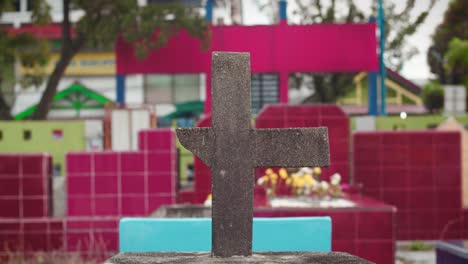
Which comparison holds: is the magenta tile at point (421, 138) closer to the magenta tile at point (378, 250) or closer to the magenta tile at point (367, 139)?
the magenta tile at point (367, 139)

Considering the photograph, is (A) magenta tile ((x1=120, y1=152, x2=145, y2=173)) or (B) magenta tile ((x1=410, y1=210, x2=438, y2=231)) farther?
(B) magenta tile ((x1=410, y1=210, x2=438, y2=231))

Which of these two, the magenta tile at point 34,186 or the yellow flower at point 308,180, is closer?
the yellow flower at point 308,180

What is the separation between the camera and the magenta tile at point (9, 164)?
11.9 meters

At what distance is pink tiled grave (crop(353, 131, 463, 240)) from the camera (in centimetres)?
1324

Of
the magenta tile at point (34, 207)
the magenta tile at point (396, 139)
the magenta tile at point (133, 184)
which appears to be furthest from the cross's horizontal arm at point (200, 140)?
the magenta tile at point (396, 139)

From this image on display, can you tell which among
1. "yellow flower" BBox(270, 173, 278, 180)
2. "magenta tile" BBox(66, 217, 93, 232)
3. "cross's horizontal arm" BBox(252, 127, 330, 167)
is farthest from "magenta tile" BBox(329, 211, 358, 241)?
"cross's horizontal arm" BBox(252, 127, 330, 167)

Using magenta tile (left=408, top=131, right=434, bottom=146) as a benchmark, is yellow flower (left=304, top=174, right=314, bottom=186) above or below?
below

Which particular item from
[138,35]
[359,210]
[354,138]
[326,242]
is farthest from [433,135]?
[138,35]

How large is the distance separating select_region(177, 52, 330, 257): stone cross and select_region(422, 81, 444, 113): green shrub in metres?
24.4

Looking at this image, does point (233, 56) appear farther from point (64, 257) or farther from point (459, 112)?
point (459, 112)

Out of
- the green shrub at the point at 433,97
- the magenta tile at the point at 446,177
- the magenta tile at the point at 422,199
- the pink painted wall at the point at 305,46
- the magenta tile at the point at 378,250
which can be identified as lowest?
the magenta tile at the point at 378,250

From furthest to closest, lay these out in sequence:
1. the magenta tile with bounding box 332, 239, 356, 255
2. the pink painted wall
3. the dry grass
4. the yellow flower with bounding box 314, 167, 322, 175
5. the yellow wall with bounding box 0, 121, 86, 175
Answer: the yellow wall with bounding box 0, 121, 86, 175 < the pink painted wall < the yellow flower with bounding box 314, 167, 322, 175 < the dry grass < the magenta tile with bounding box 332, 239, 356, 255

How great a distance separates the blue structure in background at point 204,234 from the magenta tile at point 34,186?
21.8 feet

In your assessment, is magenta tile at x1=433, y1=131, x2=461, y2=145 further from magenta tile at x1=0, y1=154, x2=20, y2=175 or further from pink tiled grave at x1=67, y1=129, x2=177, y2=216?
magenta tile at x1=0, y1=154, x2=20, y2=175
